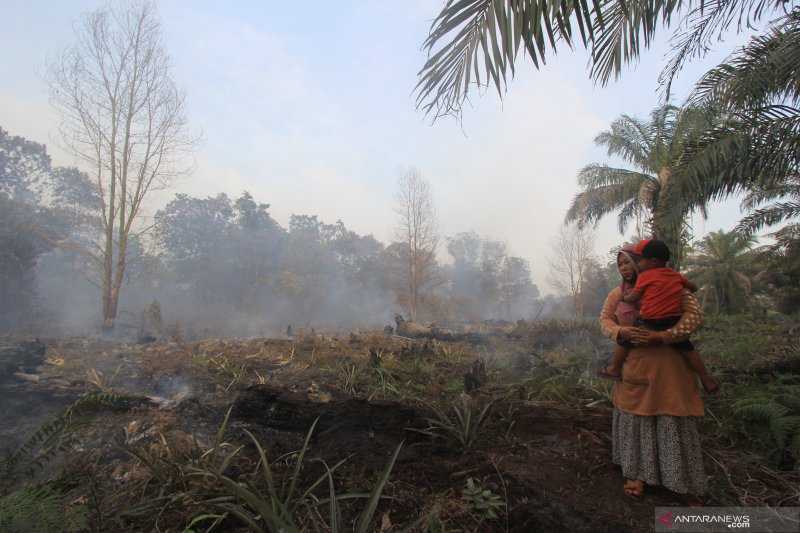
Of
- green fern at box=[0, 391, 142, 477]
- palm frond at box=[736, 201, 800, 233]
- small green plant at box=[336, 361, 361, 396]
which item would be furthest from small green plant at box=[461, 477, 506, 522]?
palm frond at box=[736, 201, 800, 233]

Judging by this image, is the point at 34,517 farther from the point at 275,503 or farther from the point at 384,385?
the point at 384,385

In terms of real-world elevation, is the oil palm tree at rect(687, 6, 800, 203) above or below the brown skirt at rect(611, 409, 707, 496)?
above

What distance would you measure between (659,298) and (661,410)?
721mm

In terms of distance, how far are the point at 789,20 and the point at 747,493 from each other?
19.4 feet

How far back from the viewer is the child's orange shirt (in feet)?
8.18

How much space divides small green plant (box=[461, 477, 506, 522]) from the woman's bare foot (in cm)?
86

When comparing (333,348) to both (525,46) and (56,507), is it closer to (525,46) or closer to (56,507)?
(56,507)

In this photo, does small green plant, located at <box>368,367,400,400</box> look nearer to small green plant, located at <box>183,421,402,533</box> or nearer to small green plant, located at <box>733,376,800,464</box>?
small green plant, located at <box>183,421,402,533</box>

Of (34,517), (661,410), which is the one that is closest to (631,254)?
(661,410)

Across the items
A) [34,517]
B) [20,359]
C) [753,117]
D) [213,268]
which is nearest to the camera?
[34,517]

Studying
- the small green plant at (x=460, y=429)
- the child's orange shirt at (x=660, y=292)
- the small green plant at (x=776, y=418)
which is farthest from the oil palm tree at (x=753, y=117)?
the small green plant at (x=460, y=429)

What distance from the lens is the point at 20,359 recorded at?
20.5ft

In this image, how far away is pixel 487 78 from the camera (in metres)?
2.26

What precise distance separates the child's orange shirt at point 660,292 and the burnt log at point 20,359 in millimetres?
8089
